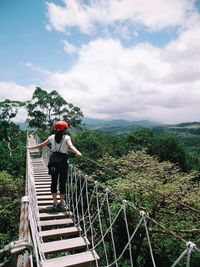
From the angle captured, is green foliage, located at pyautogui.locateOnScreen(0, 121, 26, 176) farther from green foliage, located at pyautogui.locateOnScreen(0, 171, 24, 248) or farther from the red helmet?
the red helmet

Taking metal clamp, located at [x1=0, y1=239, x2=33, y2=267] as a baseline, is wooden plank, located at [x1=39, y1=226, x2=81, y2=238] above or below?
below

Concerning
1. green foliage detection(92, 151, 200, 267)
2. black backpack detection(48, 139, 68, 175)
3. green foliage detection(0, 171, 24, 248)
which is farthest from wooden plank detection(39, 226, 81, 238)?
green foliage detection(0, 171, 24, 248)

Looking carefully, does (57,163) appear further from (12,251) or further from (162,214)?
(162,214)

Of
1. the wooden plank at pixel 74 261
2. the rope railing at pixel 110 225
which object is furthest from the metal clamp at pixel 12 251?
the wooden plank at pixel 74 261

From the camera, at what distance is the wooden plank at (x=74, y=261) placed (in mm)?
2936

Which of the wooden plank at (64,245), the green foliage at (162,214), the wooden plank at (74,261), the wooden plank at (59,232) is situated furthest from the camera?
the green foliage at (162,214)

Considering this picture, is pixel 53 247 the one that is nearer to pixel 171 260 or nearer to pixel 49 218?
pixel 49 218

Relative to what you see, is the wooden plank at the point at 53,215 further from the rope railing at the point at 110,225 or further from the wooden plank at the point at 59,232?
the wooden plank at the point at 59,232

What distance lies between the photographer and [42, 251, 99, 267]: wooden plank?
116 inches

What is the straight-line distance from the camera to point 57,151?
4301mm

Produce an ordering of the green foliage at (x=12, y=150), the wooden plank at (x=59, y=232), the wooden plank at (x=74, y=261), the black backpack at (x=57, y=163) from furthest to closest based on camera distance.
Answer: the green foliage at (x=12, y=150) < the black backpack at (x=57, y=163) < the wooden plank at (x=59, y=232) < the wooden plank at (x=74, y=261)

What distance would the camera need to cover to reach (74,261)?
119 inches

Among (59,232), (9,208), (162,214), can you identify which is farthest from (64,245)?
(9,208)

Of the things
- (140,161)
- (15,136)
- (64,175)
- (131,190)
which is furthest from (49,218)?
(15,136)
